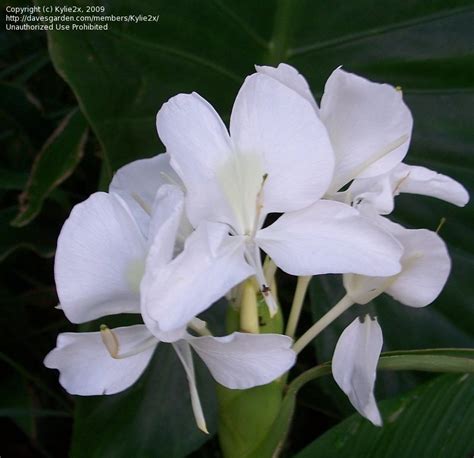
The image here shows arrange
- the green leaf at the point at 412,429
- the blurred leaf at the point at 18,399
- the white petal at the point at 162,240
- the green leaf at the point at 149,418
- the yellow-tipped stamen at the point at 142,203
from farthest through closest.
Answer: the blurred leaf at the point at 18,399
the green leaf at the point at 149,418
the green leaf at the point at 412,429
the yellow-tipped stamen at the point at 142,203
the white petal at the point at 162,240

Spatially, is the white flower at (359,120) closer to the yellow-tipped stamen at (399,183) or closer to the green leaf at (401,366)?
the yellow-tipped stamen at (399,183)

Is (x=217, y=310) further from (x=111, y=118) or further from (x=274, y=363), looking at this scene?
(x=274, y=363)

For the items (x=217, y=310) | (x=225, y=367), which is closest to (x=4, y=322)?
(x=217, y=310)

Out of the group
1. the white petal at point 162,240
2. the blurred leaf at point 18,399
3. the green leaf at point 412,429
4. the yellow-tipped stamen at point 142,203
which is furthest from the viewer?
the blurred leaf at point 18,399

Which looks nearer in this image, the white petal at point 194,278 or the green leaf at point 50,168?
the white petal at point 194,278

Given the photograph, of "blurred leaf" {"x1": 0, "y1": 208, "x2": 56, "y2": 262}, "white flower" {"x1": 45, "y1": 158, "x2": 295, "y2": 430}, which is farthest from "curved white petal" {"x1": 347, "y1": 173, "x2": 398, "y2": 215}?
"blurred leaf" {"x1": 0, "y1": 208, "x2": 56, "y2": 262}

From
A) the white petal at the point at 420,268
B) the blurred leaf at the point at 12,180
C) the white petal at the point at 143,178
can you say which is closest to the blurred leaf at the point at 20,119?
the blurred leaf at the point at 12,180

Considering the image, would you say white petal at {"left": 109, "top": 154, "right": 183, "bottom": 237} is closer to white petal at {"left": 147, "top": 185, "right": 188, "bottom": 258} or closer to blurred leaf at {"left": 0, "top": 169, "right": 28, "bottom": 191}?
white petal at {"left": 147, "top": 185, "right": 188, "bottom": 258}
